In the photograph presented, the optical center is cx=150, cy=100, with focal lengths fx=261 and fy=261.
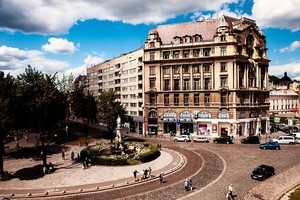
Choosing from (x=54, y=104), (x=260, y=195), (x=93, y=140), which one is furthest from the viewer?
(x=93, y=140)

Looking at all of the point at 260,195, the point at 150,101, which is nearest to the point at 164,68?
the point at 150,101

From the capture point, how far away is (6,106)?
1431 inches

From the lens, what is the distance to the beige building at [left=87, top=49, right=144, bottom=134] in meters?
84.5

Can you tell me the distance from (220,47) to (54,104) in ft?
151

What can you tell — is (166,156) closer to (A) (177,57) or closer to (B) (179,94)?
(B) (179,94)

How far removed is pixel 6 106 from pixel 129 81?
58179 mm

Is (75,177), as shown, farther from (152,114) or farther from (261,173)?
(152,114)

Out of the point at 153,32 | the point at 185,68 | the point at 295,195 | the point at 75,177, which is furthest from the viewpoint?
the point at 153,32

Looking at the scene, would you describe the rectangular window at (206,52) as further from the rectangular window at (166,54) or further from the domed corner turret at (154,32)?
the domed corner turret at (154,32)

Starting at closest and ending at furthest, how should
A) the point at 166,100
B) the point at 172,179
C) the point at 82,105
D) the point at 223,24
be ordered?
the point at 172,179 → the point at 223,24 → the point at 82,105 → the point at 166,100

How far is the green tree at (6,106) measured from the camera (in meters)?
35.6

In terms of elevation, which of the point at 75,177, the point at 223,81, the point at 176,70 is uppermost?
the point at 176,70

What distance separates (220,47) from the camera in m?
69.9

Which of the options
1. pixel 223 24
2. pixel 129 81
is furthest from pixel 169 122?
pixel 223 24
